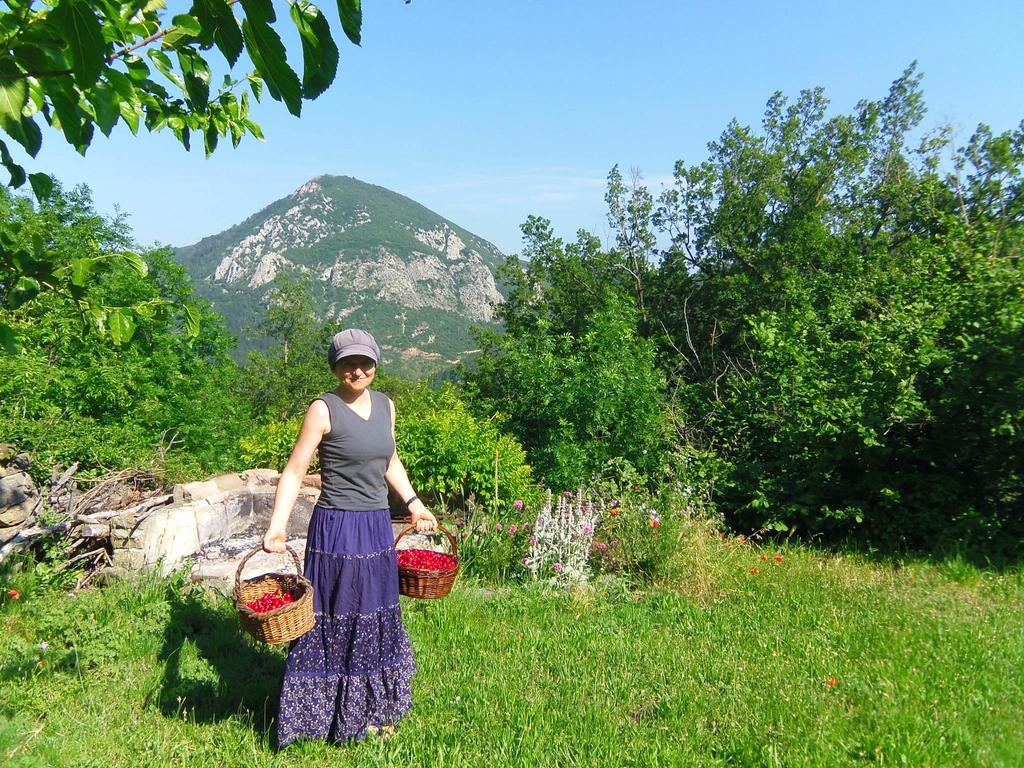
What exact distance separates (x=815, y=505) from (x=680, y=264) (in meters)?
11.5

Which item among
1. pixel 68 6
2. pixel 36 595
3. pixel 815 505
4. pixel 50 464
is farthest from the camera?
pixel 815 505

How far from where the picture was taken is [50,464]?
583 centimetres

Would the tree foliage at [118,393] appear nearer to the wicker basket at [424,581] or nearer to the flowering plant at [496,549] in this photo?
the wicker basket at [424,581]

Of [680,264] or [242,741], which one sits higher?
[680,264]

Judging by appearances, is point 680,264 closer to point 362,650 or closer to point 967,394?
point 967,394

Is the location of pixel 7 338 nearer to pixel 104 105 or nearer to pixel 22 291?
pixel 22 291

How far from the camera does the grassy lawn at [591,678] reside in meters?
3.18

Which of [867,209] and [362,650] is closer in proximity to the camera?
[362,650]

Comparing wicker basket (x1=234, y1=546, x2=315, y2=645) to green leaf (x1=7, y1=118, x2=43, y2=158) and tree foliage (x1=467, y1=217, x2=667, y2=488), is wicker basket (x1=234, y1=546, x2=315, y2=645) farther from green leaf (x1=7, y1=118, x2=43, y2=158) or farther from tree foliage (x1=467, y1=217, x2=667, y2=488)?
tree foliage (x1=467, y1=217, x2=667, y2=488)

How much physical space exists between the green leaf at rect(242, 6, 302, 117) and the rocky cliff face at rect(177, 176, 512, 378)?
318 feet

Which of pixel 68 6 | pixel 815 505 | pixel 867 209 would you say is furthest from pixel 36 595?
pixel 867 209

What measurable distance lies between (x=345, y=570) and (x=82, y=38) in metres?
2.61

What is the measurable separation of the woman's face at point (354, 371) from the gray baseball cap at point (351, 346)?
0.03 metres

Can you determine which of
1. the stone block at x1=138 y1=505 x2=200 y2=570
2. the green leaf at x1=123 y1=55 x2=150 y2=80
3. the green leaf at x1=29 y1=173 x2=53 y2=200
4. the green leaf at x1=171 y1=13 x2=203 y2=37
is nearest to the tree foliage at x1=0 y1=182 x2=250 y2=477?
the stone block at x1=138 y1=505 x2=200 y2=570
